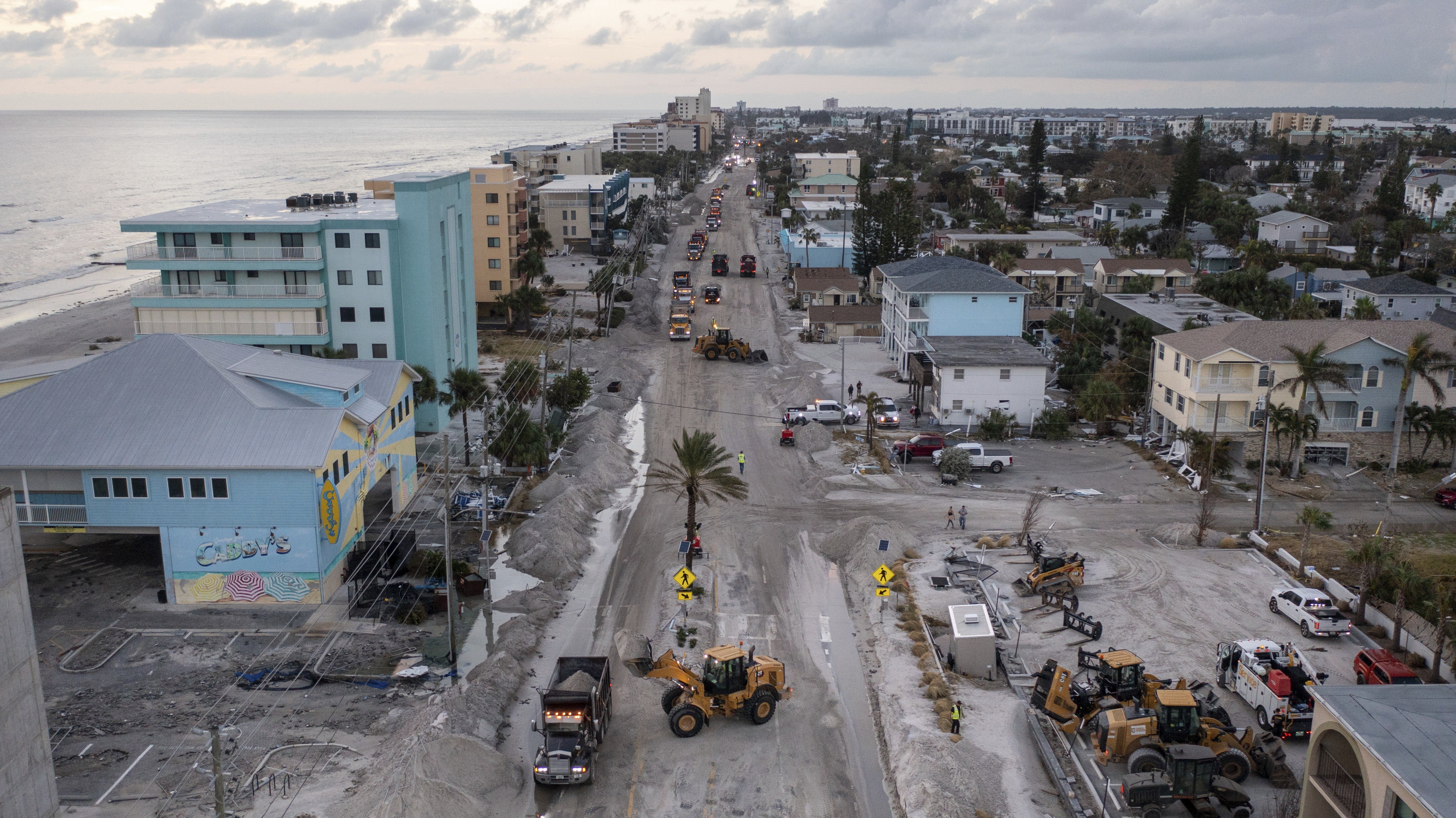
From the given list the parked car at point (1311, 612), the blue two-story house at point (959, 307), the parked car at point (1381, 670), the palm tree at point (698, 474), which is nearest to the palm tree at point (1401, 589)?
the parked car at point (1311, 612)

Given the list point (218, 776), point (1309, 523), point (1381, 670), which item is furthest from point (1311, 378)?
point (218, 776)

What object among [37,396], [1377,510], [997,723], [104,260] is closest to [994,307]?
[1377,510]

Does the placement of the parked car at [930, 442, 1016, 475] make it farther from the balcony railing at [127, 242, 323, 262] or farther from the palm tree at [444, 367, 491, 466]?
the balcony railing at [127, 242, 323, 262]

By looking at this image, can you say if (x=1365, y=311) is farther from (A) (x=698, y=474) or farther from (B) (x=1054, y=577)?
(A) (x=698, y=474)

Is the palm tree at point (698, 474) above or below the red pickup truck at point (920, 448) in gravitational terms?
above

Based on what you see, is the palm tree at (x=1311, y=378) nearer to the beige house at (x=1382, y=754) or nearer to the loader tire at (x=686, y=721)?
the beige house at (x=1382, y=754)
